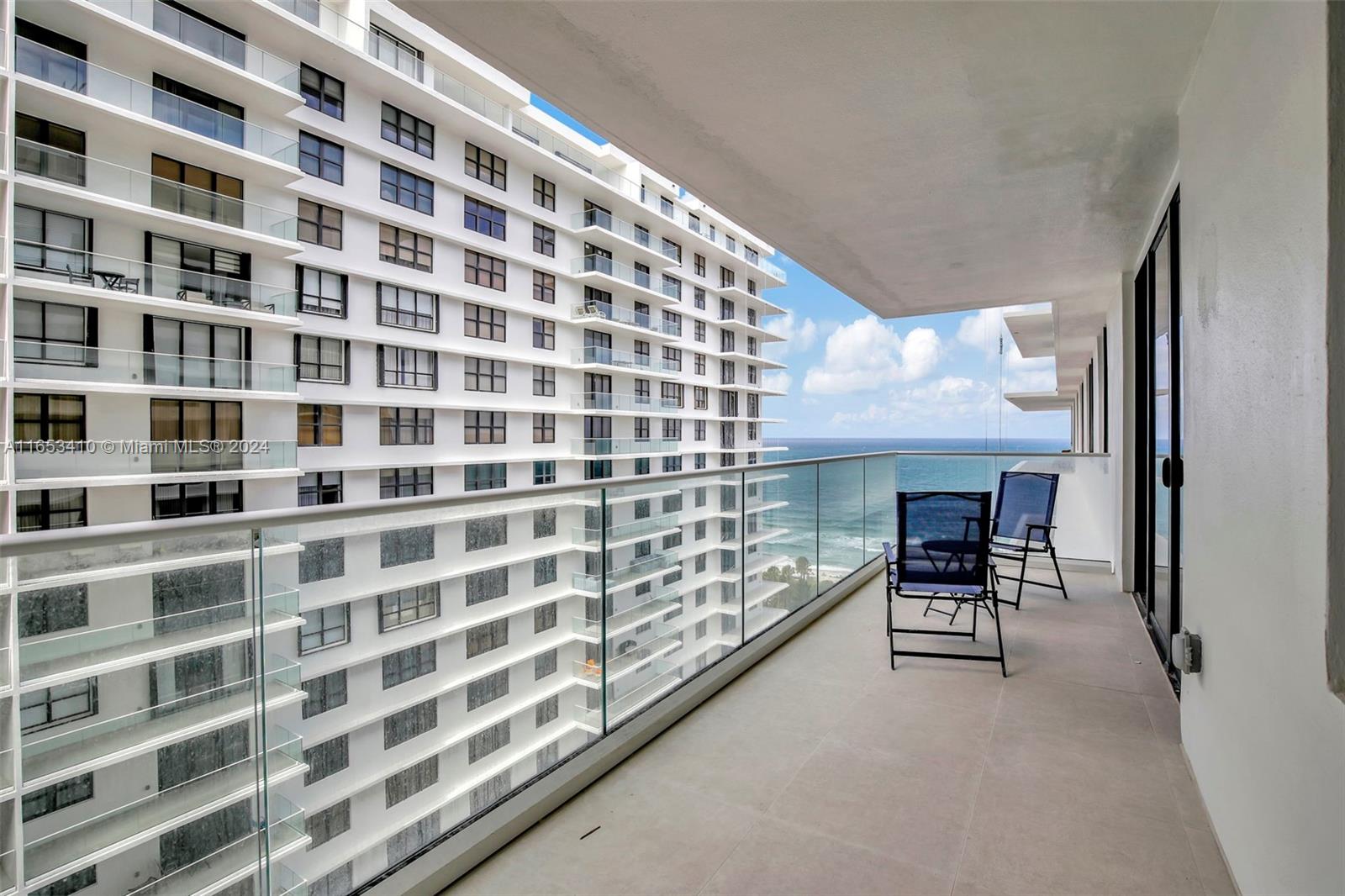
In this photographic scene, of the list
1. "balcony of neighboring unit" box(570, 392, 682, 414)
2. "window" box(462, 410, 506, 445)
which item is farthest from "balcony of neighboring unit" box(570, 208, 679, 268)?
"window" box(462, 410, 506, 445)

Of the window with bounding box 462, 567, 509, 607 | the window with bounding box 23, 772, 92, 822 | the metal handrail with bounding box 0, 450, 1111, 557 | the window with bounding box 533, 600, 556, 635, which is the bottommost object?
the window with bounding box 23, 772, 92, 822

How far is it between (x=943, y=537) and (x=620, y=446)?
32.5 meters

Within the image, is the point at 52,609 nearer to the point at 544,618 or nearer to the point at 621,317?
the point at 544,618

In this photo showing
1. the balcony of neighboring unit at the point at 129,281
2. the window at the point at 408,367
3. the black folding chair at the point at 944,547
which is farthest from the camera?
the window at the point at 408,367

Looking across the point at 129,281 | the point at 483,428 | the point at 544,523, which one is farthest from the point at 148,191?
the point at 544,523

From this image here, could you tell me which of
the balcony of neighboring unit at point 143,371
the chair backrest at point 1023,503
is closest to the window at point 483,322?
the balcony of neighboring unit at point 143,371

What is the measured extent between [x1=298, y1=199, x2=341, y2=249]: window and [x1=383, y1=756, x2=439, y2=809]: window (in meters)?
25.9

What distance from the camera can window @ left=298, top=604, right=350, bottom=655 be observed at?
4.19 ft

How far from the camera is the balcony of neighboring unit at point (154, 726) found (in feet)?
3.62

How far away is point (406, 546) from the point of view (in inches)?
66.2

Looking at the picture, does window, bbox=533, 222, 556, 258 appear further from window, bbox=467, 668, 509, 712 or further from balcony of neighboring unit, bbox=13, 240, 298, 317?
window, bbox=467, 668, 509, 712

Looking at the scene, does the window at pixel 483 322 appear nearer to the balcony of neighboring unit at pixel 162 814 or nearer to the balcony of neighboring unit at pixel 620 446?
the balcony of neighboring unit at pixel 620 446

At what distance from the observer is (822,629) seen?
3807mm

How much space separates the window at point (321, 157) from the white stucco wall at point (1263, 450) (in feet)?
88.1
